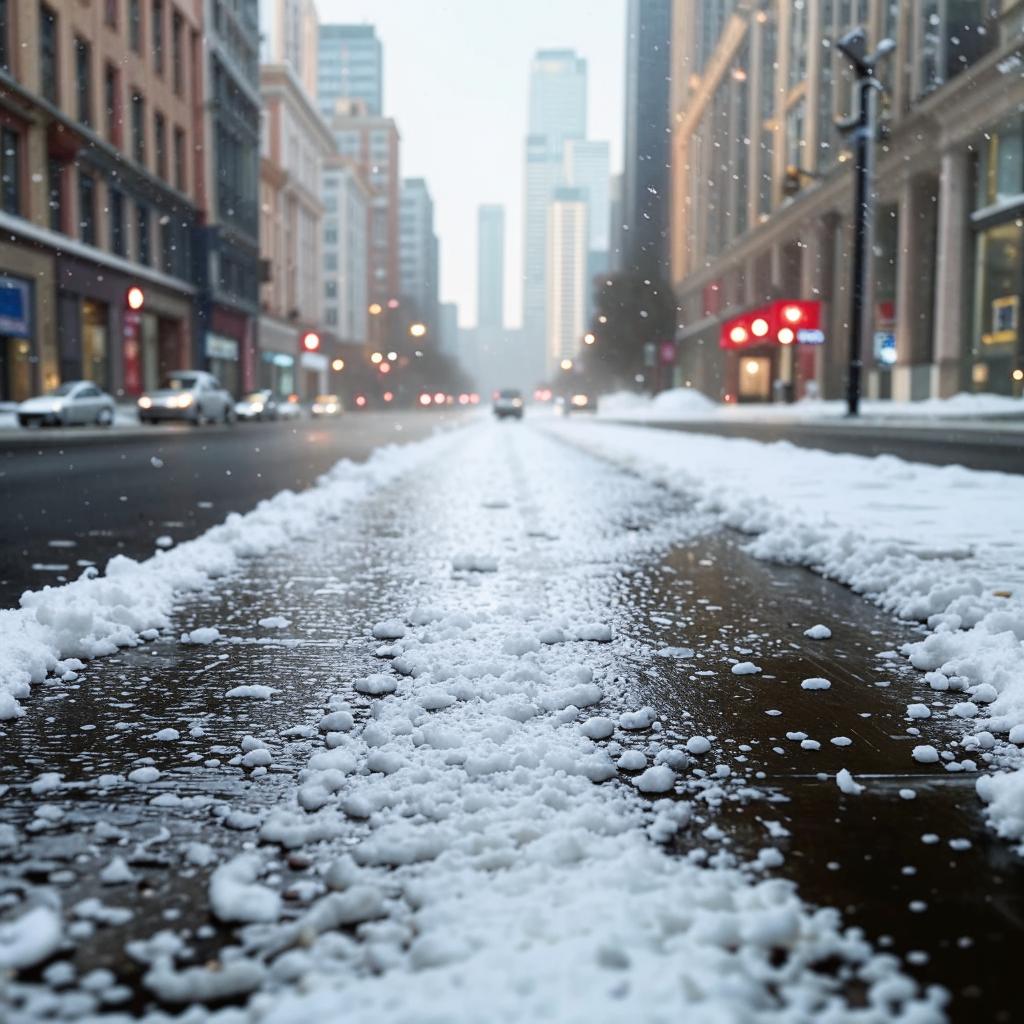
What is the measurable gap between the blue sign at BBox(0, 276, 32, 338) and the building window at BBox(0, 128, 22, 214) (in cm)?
220

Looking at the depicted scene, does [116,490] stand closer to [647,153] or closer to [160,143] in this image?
[160,143]

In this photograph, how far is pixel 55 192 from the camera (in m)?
34.9

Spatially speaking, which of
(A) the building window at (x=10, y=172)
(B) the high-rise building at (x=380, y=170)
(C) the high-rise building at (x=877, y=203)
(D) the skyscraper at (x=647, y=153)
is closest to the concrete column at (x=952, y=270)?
(C) the high-rise building at (x=877, y=203)

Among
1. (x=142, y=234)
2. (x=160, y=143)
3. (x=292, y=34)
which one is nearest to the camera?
(x=142, y=234)

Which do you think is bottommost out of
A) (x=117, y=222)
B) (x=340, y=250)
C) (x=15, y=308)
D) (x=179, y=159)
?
(x=15, y=308)

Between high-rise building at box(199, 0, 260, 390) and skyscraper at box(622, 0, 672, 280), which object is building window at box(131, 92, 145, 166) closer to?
high-rise building at box(199, 0, 260, 390)

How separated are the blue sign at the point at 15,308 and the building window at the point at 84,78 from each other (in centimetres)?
813

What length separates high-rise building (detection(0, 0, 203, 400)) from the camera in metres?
32.0

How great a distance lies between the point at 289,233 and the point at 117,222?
1610 inches

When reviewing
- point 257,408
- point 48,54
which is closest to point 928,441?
point 48,54

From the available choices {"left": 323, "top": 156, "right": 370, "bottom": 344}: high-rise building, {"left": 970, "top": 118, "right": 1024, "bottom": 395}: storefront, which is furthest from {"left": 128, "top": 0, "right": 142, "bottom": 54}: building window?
{"left": 323, "top": 156, "right": 370, "bottom": 344}: high-rise building

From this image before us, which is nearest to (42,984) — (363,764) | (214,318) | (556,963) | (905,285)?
(556,963)

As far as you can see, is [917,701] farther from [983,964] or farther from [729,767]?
Result: [983,964]

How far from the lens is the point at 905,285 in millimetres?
38312
